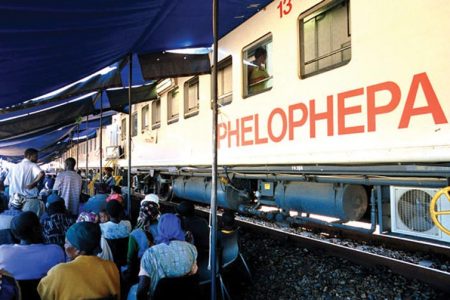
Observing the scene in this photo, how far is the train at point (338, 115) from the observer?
9.89 feet

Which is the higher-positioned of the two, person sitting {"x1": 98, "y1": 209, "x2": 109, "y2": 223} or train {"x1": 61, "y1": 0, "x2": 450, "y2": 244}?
train {"x1": 61, "y1": 0, "x2": 450, "y2": 244}

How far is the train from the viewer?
301 cm

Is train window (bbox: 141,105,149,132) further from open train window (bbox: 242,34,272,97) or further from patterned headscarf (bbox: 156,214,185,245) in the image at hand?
patterned headscarf (bbox: 156,214,185,245)

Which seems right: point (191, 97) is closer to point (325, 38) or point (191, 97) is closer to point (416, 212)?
point (325, 38)

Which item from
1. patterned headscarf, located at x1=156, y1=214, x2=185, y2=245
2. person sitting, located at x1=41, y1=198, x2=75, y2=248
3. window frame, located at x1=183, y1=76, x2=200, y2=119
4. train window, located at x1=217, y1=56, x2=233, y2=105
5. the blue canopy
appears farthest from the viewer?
window frame, located at x1=183, y1=76, x2=200, y2=119

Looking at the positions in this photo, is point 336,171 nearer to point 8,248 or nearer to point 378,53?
point 378,53

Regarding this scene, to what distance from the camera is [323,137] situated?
389 centimetres

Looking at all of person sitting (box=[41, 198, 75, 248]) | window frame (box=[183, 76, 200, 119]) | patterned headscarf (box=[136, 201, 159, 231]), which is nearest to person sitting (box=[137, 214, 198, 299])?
patterned headscarf (box=[136, 201, 159, 231])

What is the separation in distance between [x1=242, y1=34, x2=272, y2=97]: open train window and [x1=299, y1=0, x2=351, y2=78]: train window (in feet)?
1.95

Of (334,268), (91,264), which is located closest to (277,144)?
(334,268)

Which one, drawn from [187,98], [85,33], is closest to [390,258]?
[85,33]

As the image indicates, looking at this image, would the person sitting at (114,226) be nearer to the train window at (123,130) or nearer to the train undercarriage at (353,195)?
the train undercarriage at (353,195)

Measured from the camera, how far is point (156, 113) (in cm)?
932

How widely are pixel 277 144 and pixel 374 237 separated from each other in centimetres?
193
